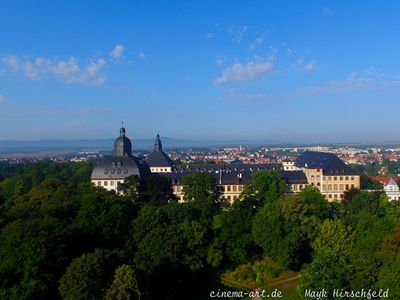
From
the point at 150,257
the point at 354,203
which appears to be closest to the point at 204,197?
the point at 354,203

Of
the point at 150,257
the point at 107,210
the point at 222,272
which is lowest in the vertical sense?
the point at 222,272

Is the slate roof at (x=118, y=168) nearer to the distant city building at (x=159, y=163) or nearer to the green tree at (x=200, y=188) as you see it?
the green tree at (x=200, y=188)

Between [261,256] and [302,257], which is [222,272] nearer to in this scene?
[261,256]

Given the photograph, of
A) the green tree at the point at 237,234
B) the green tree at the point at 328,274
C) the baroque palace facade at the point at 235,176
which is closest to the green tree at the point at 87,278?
the green tree at the point at 328,274

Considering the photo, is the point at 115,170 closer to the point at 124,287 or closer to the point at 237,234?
the point at 237,234

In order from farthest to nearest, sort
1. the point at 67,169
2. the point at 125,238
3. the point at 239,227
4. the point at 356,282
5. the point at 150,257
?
1. the point at 67,169
2. the point at 239,227
3. the point at 125,238
4. the point at 150,257
5. the point at 356,282

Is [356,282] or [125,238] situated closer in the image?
[356,282]

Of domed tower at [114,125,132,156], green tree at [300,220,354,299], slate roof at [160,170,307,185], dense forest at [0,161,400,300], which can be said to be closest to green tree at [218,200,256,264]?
dense forest at [0,161,400,300]
